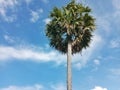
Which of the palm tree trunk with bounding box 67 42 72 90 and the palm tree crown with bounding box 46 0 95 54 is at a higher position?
the palm tree crown with bounding box 46 0 95 54

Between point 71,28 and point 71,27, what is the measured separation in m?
0.09

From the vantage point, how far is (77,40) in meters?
30.5

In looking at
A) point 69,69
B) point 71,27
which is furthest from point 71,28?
point 69,69

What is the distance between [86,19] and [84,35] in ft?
5.09

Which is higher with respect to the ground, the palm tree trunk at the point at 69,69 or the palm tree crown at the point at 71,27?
the palm tree crown at the point at 71,27

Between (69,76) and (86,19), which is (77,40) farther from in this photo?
(69,76)

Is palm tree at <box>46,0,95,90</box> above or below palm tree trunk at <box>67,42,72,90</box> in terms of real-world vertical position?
above

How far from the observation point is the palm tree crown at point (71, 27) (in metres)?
30.6

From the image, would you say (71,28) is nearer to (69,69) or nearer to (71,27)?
(71,27)

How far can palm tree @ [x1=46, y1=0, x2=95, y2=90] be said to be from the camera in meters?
30.6

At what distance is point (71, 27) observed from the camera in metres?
30.5

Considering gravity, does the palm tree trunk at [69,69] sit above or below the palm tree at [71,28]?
below

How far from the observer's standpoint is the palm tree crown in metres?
30.6

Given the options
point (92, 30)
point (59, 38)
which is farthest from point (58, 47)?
point (92, 30)
